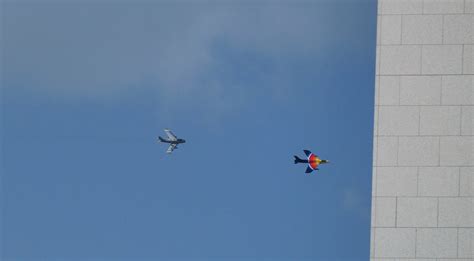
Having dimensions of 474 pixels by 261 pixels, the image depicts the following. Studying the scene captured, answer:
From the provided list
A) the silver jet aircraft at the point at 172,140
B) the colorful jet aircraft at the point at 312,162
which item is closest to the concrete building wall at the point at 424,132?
the colorful jet aircraft at the point at 312,162

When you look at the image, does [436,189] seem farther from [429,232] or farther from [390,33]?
[390,33]

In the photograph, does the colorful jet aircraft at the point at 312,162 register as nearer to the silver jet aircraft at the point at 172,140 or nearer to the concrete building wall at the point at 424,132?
the concrete building wall at the point at 424,132

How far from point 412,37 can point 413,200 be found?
→ 3268mm

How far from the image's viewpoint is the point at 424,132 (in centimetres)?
2114

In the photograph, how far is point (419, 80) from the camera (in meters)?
21.3

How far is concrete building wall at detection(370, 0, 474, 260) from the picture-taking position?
21.0 metres

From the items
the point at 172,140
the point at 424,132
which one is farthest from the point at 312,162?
the point at 172,140

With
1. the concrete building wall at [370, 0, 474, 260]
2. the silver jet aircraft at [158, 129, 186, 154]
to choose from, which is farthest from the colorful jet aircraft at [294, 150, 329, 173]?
the silver jet aircraft at [158, 129, 186, 154]

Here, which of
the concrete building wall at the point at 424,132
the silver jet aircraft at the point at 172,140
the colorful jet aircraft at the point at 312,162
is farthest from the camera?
the silver jet aircraft at the point at 172,140

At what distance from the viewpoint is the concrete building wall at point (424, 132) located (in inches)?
826

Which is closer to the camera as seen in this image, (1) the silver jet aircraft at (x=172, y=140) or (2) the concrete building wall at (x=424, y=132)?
(2) the concrete building wall at (x=424, y=132)

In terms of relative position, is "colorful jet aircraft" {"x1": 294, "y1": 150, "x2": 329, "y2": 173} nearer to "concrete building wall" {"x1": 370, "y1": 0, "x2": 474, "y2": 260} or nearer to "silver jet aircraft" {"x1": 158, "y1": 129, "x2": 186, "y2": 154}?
"concrete building wall" {"x1": 370, "y1": 0, "x2": 474, "y2": 260}

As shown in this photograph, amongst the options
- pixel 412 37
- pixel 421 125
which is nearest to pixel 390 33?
pixel 412 37

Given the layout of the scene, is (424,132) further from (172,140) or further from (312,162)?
(172,140)
